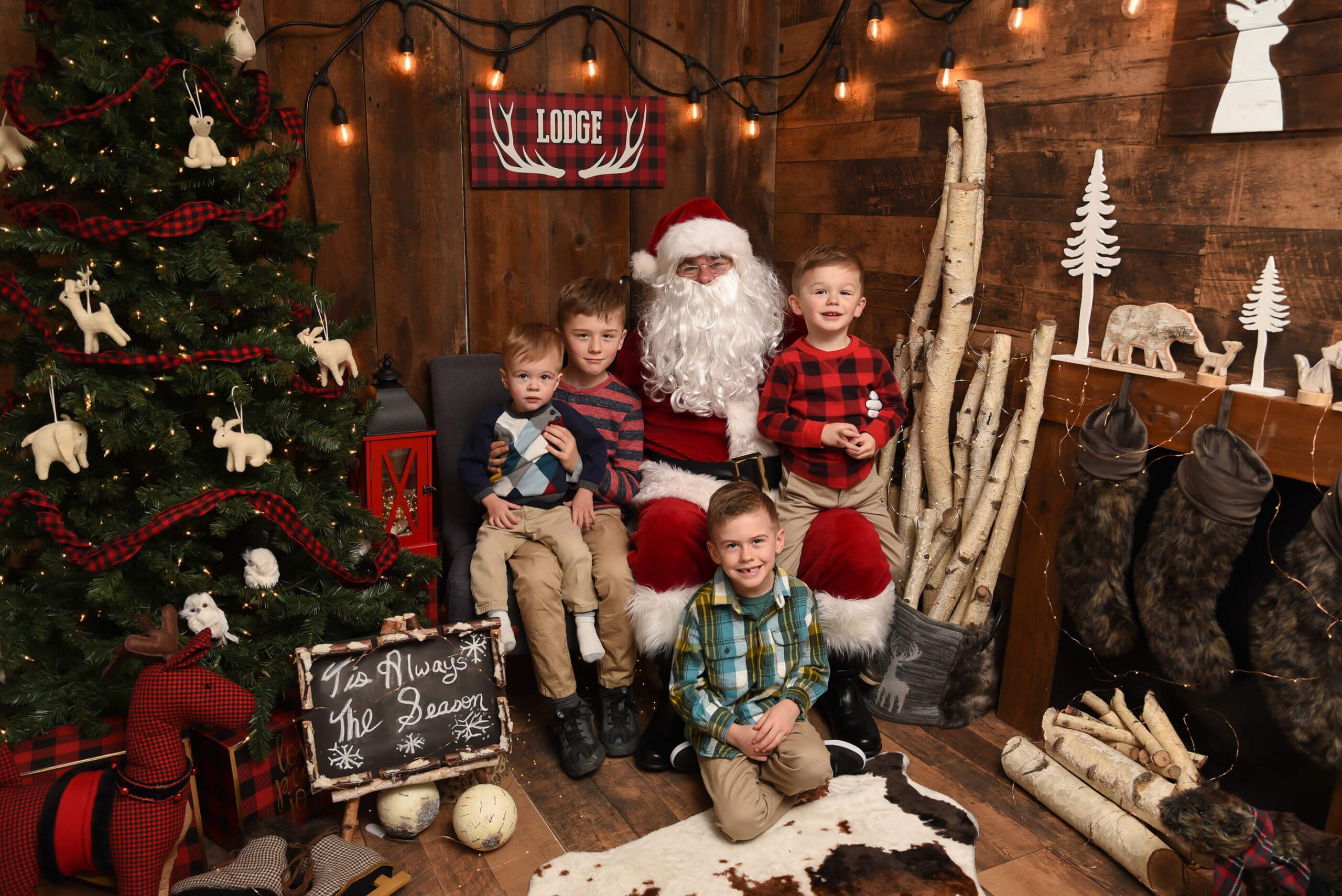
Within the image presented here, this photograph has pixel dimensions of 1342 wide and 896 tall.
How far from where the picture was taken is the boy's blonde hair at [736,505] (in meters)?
2.35

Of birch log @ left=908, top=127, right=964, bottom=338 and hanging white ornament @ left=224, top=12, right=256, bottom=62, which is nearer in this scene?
hanging white ornament @ left=224, top=12, right=256, bottom=62

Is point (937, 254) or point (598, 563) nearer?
point (598, 563)

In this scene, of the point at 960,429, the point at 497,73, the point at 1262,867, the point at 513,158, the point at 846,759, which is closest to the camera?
the point at 1262,867

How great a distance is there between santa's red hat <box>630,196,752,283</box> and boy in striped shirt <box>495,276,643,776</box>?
0.33 meters

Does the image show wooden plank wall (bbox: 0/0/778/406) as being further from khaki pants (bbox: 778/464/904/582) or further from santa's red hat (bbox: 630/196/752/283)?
khaki pants (bbox: 778/464/904/582)

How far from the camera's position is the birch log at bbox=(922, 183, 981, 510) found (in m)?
2.79

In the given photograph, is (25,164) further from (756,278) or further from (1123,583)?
(1123,583)

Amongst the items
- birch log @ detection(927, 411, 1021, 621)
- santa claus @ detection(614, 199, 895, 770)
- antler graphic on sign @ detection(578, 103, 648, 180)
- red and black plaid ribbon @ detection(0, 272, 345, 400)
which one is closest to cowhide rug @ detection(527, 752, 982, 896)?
santa claus @ detection(614, 199, 895, 770)

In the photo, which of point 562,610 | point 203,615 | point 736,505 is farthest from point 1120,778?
point 203,615

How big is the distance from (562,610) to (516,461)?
1.49 feet

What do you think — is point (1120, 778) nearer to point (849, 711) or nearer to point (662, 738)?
point (849, 711)

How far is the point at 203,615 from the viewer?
222 cm

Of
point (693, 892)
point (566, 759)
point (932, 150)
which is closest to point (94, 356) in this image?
point (566, 759)

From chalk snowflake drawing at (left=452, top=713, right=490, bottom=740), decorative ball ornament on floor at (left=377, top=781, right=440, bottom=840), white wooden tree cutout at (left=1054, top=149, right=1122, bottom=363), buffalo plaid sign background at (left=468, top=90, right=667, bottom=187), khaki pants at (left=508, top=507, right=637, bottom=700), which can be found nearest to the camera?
decorative ball ornament on floor at (left=377, top=781, right=440, bottom=840)
